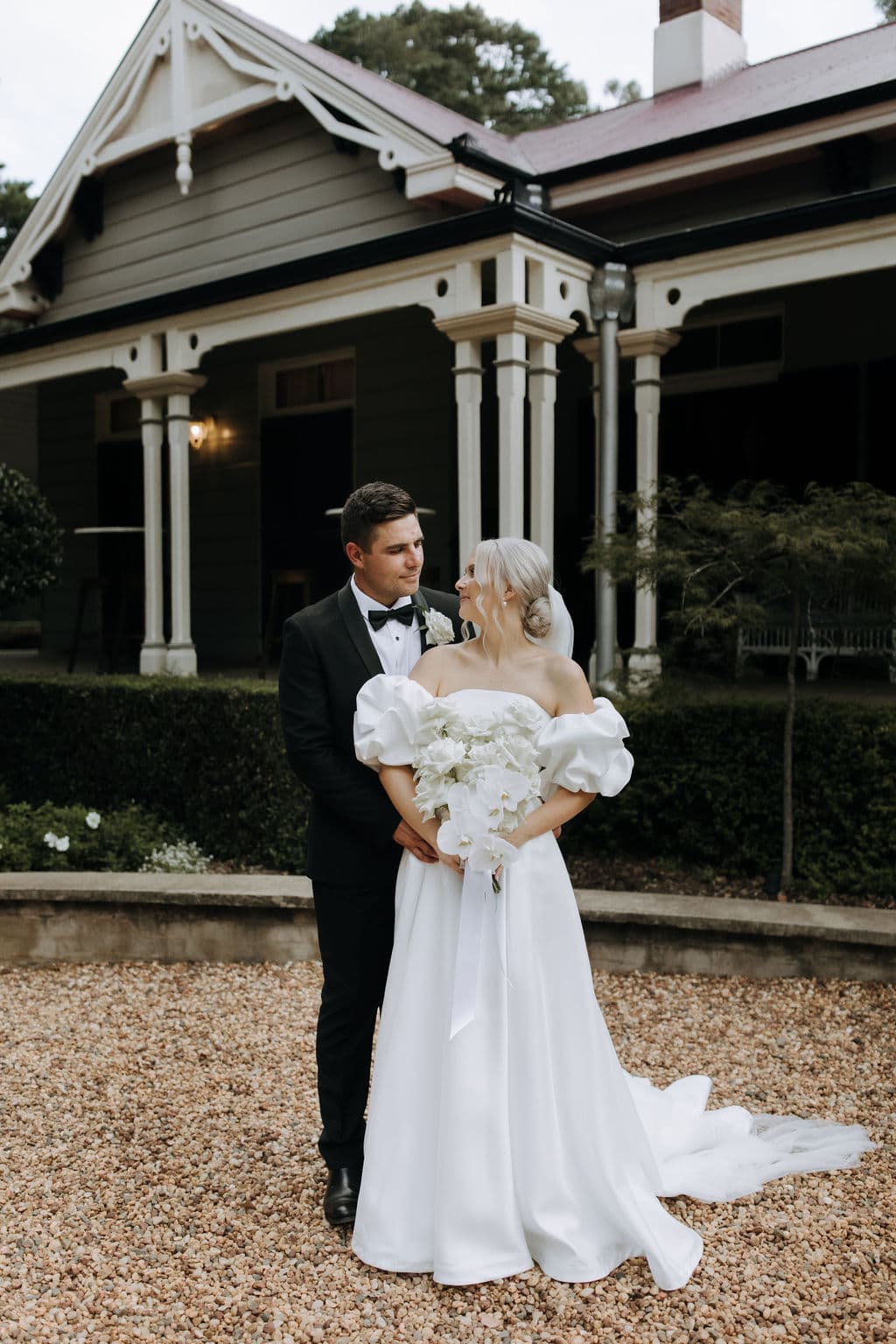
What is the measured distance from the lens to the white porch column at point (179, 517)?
8.80m

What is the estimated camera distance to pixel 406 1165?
2703 mm

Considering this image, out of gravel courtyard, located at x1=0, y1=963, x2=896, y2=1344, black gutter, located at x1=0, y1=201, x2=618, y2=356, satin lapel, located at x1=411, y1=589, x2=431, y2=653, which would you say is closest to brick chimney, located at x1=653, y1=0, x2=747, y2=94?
black gutter, located at x1=0, y1=201, x2=618, y2=356

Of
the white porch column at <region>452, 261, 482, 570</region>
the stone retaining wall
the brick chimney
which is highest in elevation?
the brick chimney

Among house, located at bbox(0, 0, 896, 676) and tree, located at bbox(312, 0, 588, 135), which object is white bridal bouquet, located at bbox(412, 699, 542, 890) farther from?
tree, located at bbox(312, 0, 588, 135)

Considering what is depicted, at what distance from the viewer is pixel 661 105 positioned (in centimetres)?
992

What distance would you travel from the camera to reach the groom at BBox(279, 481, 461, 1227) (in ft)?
9.42

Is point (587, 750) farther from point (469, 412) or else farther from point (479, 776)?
point (469, 412)

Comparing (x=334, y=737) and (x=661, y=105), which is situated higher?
(x=661, y=105)

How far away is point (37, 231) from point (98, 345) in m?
2.71

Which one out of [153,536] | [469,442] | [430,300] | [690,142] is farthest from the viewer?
[153,536]

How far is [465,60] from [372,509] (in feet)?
96.6

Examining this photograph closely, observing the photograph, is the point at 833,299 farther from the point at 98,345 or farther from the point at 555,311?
the point at 98,345

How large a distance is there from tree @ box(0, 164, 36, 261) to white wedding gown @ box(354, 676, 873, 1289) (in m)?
24.4

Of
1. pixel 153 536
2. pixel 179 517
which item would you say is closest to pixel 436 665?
pixel 179 517
